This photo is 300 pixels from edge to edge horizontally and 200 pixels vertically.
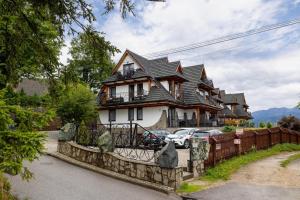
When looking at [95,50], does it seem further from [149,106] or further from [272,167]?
[149,106]

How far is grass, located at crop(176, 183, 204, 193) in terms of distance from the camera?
1106 centimetres

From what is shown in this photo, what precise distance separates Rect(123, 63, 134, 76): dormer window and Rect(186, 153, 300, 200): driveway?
80.9ft

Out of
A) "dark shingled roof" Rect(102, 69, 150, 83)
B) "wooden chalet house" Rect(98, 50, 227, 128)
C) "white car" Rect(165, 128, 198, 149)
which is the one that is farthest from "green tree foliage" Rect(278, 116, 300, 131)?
"white car" Rect(165, 128, 198, 149)

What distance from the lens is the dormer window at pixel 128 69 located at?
3793cm

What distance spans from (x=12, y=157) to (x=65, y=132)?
13.6 metres

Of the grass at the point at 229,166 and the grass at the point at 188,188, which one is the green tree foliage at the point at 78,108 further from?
the grass at the point at 188,188

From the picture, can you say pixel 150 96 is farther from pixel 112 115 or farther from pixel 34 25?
pixel 34 25

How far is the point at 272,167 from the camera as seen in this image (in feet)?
50.8

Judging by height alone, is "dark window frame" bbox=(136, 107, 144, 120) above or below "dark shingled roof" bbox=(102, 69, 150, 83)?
below

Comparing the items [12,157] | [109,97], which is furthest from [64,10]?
[109,97]

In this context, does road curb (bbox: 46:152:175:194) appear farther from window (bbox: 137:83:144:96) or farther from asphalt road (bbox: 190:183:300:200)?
window (bbox: 137:83:144:96)

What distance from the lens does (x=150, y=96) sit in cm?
3559

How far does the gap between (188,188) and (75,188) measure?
3797 millimetres

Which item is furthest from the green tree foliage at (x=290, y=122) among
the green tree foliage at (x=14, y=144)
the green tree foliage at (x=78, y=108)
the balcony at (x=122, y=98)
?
the green tree foliage at (x=14, y=144)
